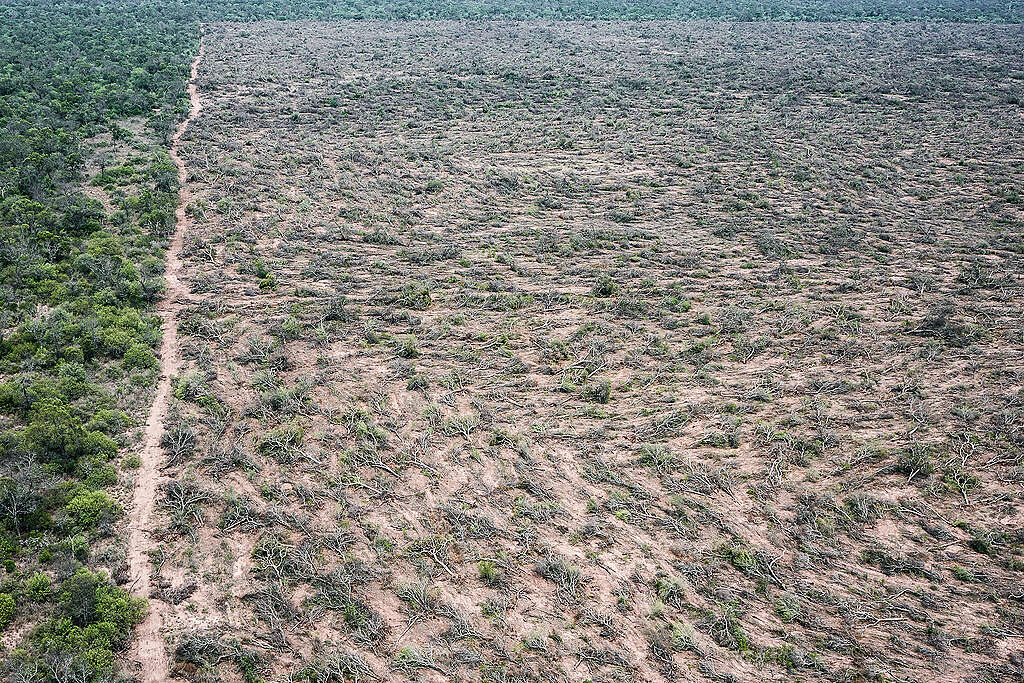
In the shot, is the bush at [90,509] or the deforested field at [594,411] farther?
the bush at [90,509]

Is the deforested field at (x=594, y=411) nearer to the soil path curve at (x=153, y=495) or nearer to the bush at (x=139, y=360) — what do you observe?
the soil path curve at (x=153, y=495)

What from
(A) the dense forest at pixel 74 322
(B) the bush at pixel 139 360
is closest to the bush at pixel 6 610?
(A) the dense forest at pixel 74 322

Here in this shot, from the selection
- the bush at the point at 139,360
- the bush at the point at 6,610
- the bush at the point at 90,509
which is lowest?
the bush at the point at 6,610

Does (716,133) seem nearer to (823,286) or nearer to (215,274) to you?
(823,286)

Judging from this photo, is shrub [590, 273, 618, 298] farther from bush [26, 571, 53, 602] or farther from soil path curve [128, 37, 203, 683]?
bush [26, 571, 53, 602]

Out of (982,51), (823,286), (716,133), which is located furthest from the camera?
(982,51)

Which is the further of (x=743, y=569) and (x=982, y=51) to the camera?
(x=982, y=51)

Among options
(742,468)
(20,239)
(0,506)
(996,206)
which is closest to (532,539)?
(742,468)

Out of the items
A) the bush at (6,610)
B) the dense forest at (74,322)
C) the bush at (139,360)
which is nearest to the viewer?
the bush at (6,610)
